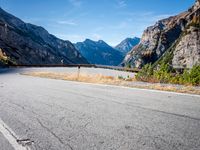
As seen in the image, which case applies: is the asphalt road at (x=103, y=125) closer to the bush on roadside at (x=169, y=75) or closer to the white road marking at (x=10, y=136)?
the white road marking at (x=10, y=136)

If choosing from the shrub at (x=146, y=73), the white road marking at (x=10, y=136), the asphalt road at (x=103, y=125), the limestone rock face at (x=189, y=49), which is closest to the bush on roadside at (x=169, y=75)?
the shrub at (x=146, y=73)

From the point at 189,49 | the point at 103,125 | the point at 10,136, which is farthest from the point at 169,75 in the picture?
the point at 189,49

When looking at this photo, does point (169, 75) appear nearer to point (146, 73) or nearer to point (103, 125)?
point (146, 73)

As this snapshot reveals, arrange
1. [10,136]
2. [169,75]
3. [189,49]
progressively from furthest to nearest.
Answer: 1. [189,49]
2. [169,75]
3. [10,136]

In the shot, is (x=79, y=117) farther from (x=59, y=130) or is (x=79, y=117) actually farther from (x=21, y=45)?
(x=21, y=45)

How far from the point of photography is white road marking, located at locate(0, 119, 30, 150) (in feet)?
14.7

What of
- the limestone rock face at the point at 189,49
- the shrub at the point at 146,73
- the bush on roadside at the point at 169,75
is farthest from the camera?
the limestone rock face at the point at 189,49

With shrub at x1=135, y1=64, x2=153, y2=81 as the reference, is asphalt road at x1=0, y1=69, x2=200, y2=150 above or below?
below

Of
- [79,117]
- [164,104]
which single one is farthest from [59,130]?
[164,104]

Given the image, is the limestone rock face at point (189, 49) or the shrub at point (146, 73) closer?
the shrub at point (146, 73)

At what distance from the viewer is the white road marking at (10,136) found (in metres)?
4.49

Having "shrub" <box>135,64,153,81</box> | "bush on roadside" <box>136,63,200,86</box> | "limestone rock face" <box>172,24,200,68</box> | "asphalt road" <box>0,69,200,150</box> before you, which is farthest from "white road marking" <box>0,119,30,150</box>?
"limestone rock face" <box>172,24,200,68</box>

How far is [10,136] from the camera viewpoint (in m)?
5.12

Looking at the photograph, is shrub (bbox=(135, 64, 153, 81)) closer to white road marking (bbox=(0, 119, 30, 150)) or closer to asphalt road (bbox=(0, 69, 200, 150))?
asphalt road (bbox=(0, 69, 200, 150))
